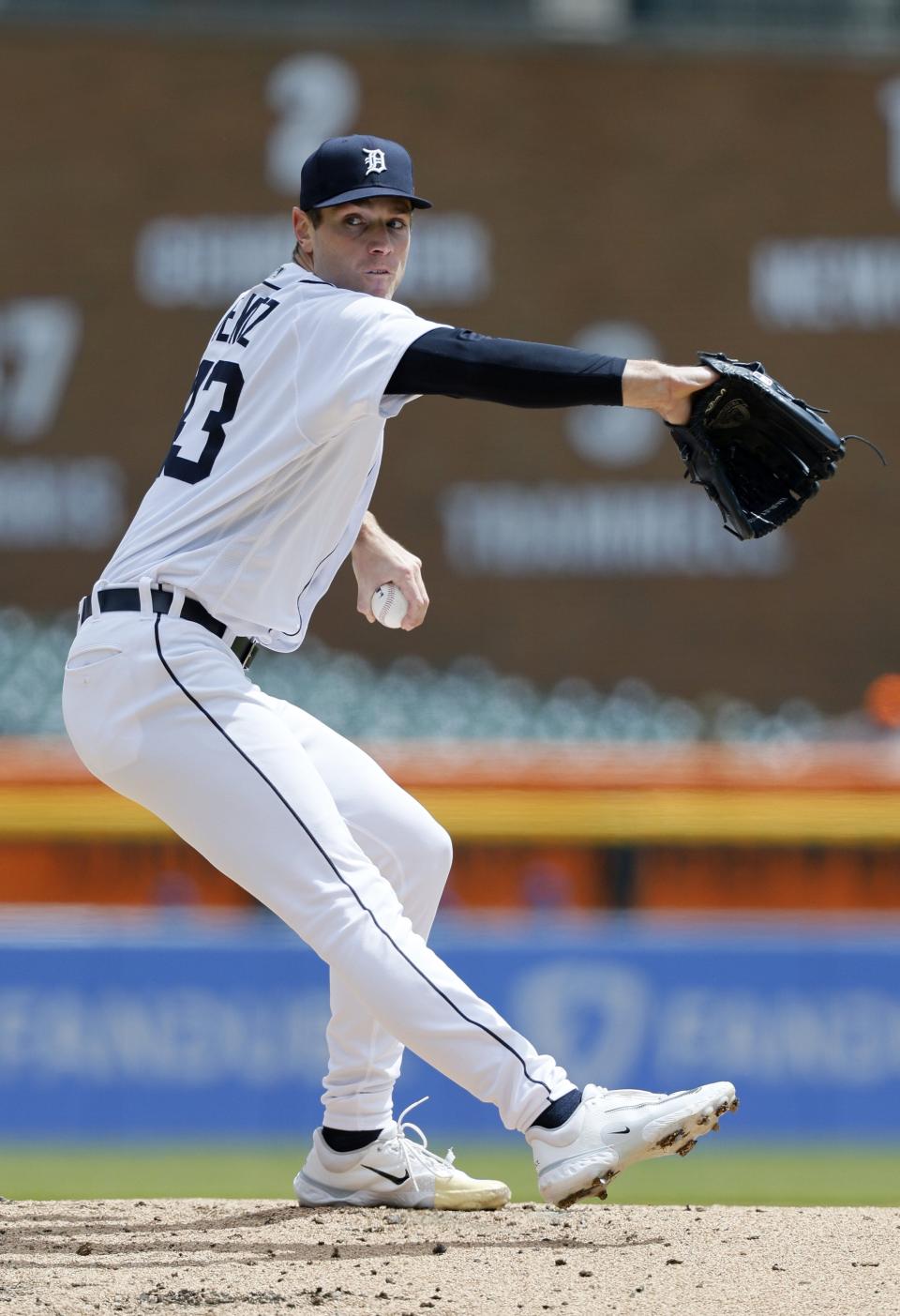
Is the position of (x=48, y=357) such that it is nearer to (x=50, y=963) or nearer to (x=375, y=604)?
(x=50, y=963)

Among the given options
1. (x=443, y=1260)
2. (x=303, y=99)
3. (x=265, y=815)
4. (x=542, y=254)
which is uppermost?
(x=303, y=99)

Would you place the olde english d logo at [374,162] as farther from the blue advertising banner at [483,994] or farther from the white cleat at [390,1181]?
the blue advertising banner at [483,994]

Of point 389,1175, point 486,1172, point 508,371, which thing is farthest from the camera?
point 486,1172

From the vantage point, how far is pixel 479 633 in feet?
38.4

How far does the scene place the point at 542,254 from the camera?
1177cm

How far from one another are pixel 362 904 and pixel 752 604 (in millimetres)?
8881

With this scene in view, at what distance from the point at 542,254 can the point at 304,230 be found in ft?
27.7

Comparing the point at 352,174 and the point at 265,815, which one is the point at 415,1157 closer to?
the point at 265,815

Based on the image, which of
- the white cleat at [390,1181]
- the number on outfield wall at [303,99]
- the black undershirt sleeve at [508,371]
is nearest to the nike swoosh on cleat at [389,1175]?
the white cleat at [390,1181]

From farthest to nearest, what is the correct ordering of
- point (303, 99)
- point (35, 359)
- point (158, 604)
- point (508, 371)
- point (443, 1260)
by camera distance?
point (303, 99)
point (35, 359)
point (443, 1260)
point (158, 604)
point (508, 371)

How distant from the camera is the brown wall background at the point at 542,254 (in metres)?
11.6

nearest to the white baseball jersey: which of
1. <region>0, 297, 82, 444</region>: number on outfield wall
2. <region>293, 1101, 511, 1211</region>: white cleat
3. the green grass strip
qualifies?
<region>293, 1101, 511, 1211</region>: white cleat

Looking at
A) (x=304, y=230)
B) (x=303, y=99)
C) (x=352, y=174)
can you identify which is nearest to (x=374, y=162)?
(x=352, y=174)

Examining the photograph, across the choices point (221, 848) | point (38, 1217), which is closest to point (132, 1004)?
point (38, 1217)
